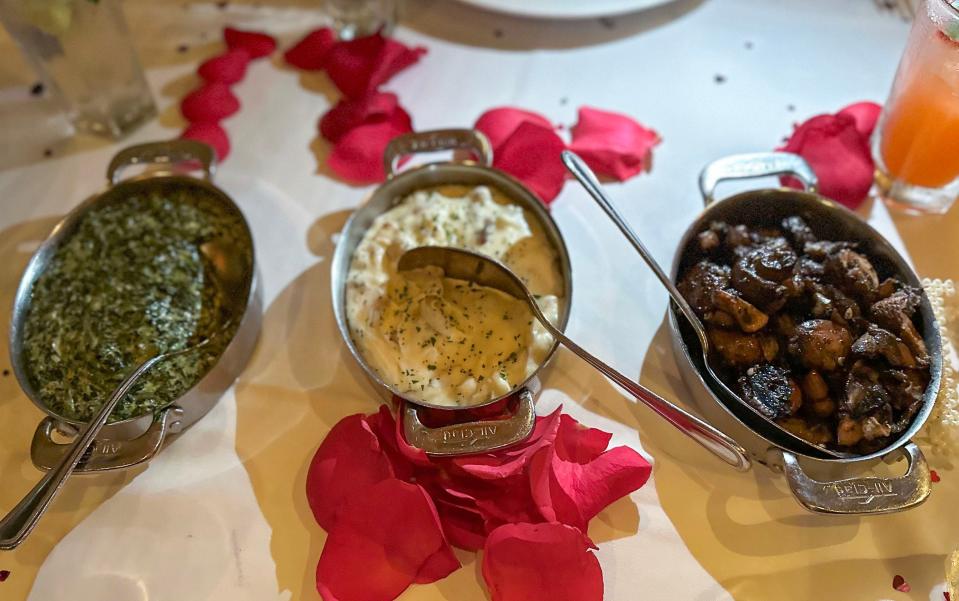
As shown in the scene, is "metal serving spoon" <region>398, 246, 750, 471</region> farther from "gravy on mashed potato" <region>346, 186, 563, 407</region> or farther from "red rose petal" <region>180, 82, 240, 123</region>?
"red rose petal" <region>180, 82, 240, 123</region>

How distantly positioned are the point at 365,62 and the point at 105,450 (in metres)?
0.83

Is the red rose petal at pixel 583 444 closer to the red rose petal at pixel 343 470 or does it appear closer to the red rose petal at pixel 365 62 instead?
the red rose petal at pixel 343 470

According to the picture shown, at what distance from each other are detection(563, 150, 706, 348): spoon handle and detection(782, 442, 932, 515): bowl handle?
0.64ft

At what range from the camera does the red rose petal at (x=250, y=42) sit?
142cm

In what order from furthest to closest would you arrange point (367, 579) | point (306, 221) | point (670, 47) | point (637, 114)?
point (670, 47)
point (637, 114)
point (306, 221)
point (367, 579)

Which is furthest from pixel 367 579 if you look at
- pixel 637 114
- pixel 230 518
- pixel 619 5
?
pixel 619 5

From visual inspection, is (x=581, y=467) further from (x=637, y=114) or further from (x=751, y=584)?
(x=637, y=114)

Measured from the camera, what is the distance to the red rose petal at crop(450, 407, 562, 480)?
852 millimetres

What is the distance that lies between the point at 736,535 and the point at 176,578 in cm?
70

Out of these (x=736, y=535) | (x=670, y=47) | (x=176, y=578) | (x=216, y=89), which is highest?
(x=670, y=47)

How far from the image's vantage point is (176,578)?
2.90ft

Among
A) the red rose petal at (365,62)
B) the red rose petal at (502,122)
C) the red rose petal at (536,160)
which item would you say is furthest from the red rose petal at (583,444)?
the red rose petal at (365,62)

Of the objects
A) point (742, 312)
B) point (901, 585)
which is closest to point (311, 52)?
point (742, 312)

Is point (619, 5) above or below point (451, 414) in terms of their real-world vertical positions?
above
